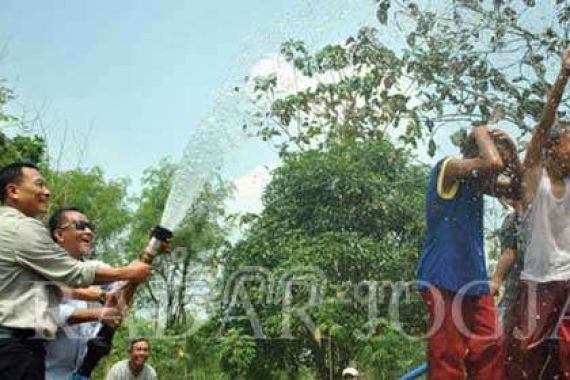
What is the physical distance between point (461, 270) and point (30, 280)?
1.77 metres

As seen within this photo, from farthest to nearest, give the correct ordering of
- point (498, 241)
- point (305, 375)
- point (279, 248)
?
point (305, 375) → point (279, 248) → point (498, 241)

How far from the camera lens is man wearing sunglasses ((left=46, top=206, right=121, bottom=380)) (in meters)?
4.55

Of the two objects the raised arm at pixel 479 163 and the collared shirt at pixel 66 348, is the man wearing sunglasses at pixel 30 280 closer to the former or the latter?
the collared shirt at pixel 66 348

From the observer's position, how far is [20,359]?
374cm

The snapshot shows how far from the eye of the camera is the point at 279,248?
1179 cm

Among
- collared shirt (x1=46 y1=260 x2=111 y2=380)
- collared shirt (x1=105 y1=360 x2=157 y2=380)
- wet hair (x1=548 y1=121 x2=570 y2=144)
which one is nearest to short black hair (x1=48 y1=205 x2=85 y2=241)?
collared shirt (x1=46 y1=260 x2=111 y2=380)

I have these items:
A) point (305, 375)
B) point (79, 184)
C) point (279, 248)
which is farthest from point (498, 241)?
point (79, 184)

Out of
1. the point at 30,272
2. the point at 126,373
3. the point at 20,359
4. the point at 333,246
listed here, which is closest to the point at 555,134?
the point at 30,272

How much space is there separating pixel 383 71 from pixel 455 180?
3618 mm

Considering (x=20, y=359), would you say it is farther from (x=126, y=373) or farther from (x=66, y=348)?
(x=126, y=373)

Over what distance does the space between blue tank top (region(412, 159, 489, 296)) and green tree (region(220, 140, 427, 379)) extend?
13.9 ft

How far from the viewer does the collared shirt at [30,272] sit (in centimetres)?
374

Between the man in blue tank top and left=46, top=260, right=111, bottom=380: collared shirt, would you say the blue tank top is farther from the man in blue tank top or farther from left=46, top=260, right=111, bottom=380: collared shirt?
left=46, top=260, right=111, bottom=380: collared shirt

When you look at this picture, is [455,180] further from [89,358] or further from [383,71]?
[383,71]
